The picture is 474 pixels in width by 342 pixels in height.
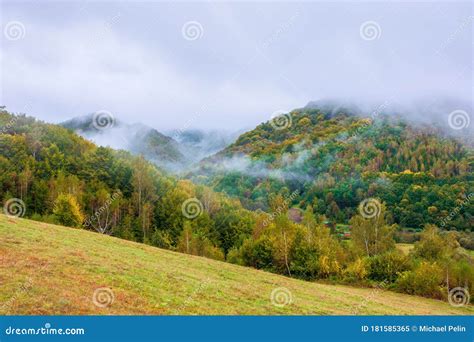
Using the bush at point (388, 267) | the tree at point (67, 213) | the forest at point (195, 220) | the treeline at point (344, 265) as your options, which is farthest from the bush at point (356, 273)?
the tree at point (67, 213)

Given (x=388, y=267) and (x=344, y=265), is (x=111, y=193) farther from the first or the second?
(x=388, y=267)

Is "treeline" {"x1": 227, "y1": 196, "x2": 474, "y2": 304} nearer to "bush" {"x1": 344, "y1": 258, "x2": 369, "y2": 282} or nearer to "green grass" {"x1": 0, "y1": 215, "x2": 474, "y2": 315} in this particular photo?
"bush" {"x1": 344, "y1": 258, "x2": 369, "y2": 282}

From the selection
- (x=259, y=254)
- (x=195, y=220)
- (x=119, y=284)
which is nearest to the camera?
(x=119, y=284)

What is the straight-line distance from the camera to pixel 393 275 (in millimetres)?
53062

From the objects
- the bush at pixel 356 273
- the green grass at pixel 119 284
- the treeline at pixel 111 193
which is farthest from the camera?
the treeline at pixel 111 193

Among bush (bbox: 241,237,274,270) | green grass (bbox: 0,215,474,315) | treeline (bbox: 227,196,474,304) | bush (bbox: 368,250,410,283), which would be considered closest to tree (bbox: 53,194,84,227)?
green grass (bbox: 0,215,474,315)

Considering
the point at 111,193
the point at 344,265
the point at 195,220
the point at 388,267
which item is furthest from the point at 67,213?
the point at 388,267

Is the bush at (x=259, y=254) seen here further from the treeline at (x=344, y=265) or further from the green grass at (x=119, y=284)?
the green grass at (x=119, y=284)

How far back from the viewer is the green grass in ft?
60.8

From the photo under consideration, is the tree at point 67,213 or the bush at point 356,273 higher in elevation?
the tree at point 67,213

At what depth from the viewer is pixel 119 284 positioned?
894 inches

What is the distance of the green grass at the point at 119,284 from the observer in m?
18.5

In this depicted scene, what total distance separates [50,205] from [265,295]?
65.7m
